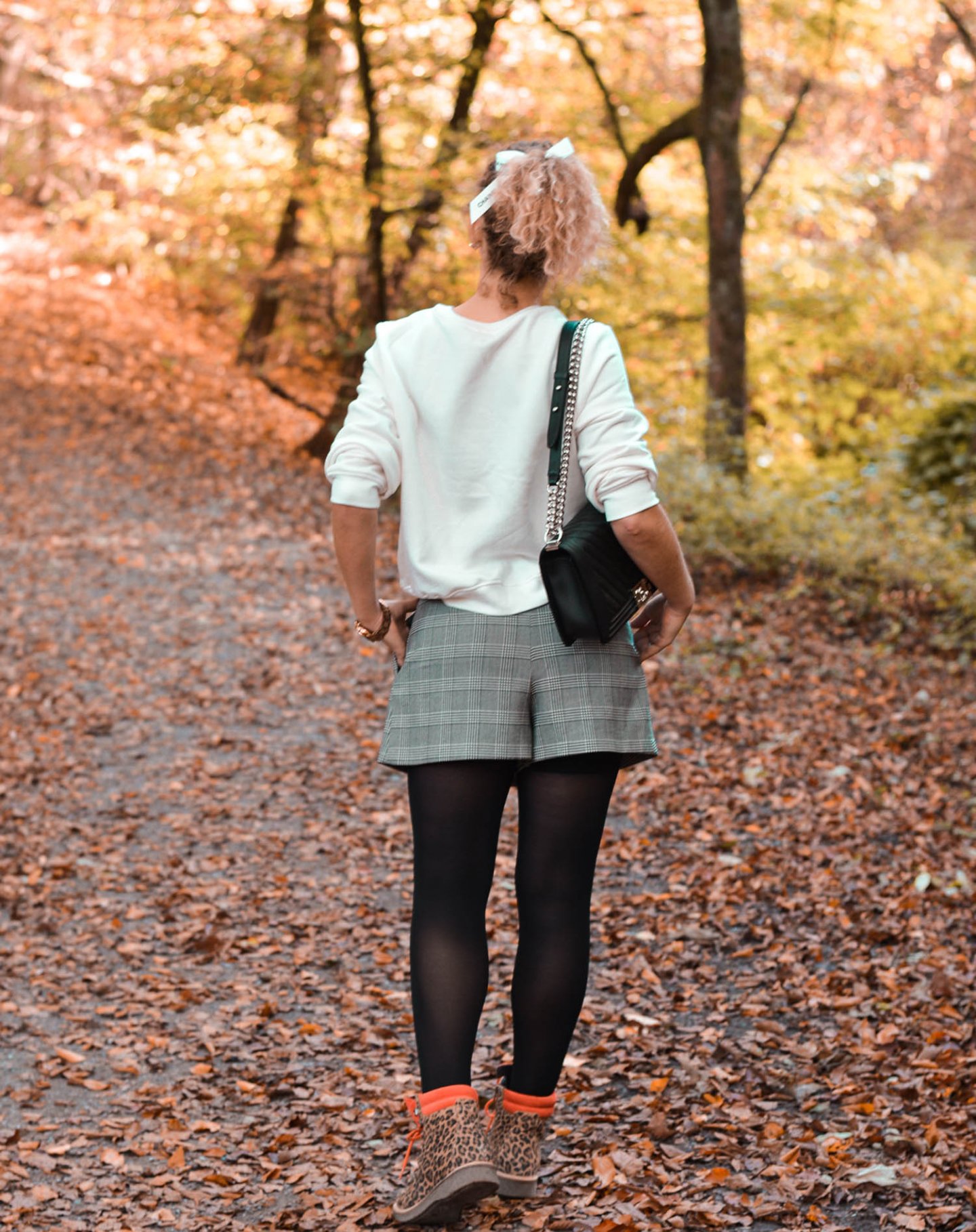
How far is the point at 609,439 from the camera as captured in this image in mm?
2369

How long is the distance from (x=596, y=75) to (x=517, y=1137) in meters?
11.6

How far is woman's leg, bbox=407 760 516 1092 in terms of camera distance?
2.44 m

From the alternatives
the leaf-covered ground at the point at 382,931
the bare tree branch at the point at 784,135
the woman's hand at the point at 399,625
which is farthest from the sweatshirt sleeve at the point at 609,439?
the bare tree branch at the point at 784,135

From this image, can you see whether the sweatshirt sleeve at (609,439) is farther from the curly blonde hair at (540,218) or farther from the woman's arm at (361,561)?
the woman's arm at (361,561)

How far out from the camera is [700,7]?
391 inches

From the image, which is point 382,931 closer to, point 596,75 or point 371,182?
point 371,182

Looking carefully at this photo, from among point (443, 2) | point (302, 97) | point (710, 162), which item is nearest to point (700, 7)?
point (710, 162)

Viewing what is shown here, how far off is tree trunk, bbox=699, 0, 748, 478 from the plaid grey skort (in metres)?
7.54

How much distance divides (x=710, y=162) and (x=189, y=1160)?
8.83m

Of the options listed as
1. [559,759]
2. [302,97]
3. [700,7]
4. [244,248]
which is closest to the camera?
[559,759]

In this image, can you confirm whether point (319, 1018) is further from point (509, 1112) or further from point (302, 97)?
point (302, 97)

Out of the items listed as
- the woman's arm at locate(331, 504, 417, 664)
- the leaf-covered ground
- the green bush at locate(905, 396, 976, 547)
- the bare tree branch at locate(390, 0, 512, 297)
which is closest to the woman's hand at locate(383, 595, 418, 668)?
the woman's arm at locate(331, 504, 417, 664)

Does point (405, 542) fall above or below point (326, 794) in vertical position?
above

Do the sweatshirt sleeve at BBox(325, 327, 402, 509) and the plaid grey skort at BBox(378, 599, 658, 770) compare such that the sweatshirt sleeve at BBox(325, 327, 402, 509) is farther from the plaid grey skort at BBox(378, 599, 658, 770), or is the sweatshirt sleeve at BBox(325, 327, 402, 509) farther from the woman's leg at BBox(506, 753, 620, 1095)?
the woman's leg at BBox(506, 753, 620, 1095)
